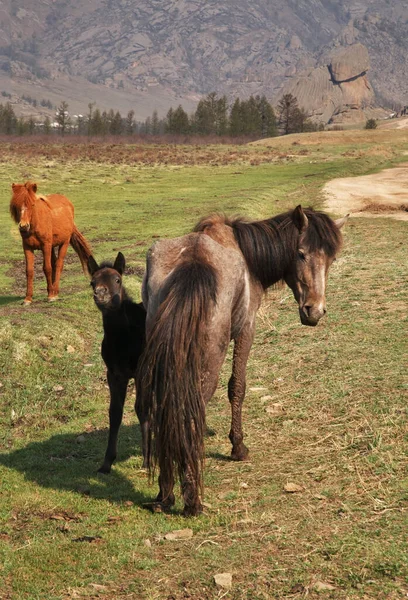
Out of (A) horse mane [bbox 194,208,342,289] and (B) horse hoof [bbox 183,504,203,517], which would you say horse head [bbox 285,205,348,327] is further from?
(B) horse hoof [bbox 183,504,203,517]

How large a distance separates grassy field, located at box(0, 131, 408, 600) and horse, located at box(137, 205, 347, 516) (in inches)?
29.4

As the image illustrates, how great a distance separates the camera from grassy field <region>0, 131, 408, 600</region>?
220 inches

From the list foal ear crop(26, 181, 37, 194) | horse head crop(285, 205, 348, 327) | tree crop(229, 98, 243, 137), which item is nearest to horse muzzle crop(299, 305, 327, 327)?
horse head crop(285, 205, 348, 327)

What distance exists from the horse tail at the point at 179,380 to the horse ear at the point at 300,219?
177 centimetres

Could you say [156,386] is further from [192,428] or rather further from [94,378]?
[94,378]

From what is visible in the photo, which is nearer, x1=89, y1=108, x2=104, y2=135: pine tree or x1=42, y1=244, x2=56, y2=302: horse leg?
x1=42, y1=244, x2=56, y2=302: horse leg

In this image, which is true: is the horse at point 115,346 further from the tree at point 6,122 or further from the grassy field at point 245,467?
the tree at point 6,122

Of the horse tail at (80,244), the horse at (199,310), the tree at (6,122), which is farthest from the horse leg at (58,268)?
the tree at (6,122)

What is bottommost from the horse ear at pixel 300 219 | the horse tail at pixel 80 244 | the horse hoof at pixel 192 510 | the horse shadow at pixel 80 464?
the horse shadow at pixel 80 464

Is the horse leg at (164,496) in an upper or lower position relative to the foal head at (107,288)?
lower

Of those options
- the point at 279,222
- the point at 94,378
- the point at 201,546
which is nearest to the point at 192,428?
the point at 201,546

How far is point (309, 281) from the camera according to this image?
789cm

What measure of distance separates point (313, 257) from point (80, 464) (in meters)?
3.51

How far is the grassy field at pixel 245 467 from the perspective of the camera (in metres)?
5.60
